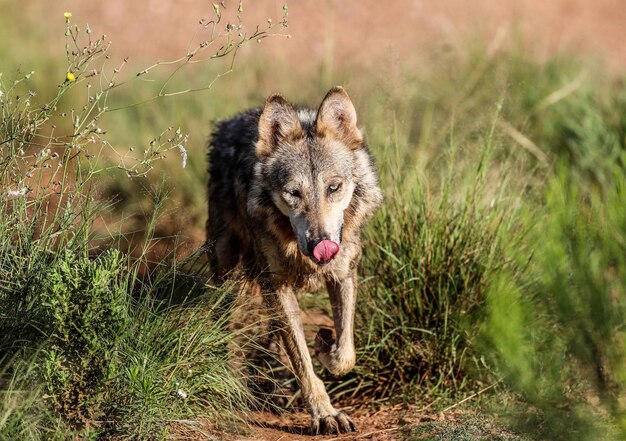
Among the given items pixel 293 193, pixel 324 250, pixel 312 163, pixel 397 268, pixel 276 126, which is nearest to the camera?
pixel 324 250

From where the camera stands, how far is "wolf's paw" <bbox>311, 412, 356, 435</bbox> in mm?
5723

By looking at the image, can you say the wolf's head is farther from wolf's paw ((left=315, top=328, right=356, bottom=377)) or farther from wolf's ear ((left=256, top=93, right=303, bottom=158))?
wolf's paw ((left=315, top=328, right=356, bottom=377))

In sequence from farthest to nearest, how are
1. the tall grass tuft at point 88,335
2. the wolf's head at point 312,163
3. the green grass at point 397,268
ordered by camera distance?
the wolf's head at point 312,163 → the tall grass tuft at point 88,335 → the green grass at point 397,268

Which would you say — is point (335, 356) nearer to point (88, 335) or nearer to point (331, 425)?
point (331, 425)

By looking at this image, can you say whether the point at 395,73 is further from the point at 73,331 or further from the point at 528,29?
the point at 528,29

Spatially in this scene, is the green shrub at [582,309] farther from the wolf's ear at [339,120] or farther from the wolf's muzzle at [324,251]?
the wolf's ear at [339,120]

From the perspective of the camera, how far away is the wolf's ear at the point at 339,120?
6.02 meters

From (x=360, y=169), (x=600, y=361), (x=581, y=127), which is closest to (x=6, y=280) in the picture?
(x=360, y=169)

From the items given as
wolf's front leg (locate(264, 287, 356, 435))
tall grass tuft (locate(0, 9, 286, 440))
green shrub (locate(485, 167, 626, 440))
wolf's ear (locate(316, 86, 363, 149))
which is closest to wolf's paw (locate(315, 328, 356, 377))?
wolf's front leg (locate(264, 287, 356, 435))

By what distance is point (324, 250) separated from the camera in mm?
5438

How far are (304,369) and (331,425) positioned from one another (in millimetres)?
383

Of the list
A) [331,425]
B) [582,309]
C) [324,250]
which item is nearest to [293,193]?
[324,250]

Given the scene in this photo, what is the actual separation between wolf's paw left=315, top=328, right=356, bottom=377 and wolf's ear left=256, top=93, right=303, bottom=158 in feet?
4.13

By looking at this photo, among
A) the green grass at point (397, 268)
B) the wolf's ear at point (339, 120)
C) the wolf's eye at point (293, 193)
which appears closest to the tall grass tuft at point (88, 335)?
the green grass at point (397, 268)
